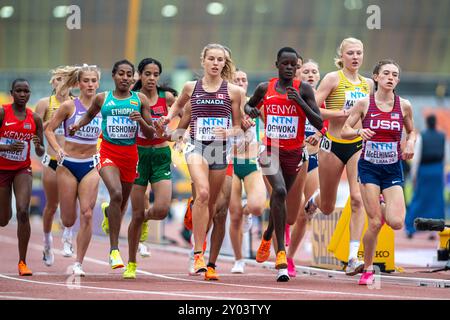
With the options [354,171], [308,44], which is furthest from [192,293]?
[308,44]

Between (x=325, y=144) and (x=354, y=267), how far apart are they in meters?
1.60

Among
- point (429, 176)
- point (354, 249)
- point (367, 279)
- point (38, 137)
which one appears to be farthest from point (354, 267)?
point (429, 176)

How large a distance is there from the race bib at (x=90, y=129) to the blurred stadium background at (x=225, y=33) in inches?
1781

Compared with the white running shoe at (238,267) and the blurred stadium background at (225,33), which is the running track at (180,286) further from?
the blurred stadium background at (225,33)

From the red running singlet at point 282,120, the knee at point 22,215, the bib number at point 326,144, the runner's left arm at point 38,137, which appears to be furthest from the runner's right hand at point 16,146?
the bib number at point 326,144

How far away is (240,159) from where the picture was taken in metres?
15.4

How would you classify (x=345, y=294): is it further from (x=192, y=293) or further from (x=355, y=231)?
(x=355, y=231)

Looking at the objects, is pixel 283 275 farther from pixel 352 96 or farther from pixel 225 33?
pixel 225 33

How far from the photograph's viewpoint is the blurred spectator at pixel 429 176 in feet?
76.4

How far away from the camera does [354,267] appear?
14.1 m

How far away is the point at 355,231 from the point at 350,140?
1.14 m

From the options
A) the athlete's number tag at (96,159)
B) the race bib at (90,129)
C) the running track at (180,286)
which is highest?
the race bib at (90,129)
